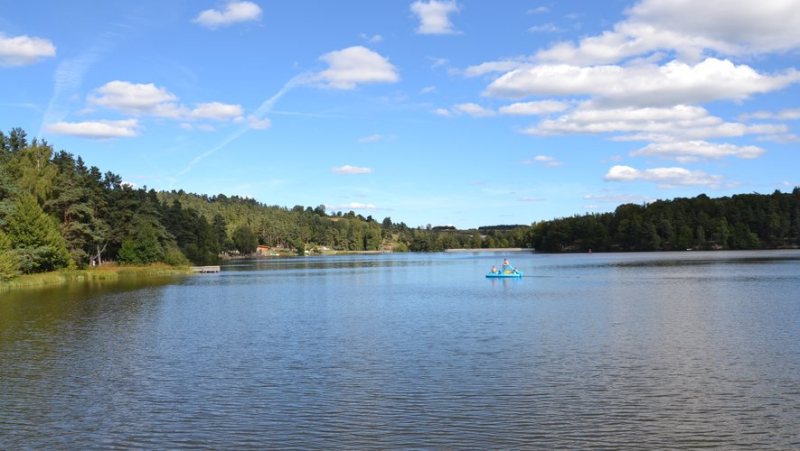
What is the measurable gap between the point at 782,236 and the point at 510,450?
198784 mm

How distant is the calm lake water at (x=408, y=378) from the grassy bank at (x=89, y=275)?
1115 inches

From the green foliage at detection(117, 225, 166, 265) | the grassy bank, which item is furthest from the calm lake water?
the green foliage at detection(117, 225, 166, 265)

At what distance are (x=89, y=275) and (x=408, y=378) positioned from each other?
71.7 metres

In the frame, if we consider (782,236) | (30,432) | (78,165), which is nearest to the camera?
(30,432)

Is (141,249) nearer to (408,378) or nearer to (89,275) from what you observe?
(89,275)

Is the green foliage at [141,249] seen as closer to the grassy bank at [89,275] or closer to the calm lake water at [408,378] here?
the grassy bank at [89,275]

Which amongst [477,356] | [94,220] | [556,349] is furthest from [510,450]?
[94,220]

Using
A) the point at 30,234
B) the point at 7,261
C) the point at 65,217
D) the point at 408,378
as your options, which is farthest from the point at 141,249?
the point at 408,378

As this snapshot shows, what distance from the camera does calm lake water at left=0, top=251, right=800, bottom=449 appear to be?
14.2 m

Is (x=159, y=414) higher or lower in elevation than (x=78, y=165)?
lower

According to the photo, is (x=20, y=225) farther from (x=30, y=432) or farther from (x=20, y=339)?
(x=30, y=432)

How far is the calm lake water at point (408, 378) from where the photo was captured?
559 inches

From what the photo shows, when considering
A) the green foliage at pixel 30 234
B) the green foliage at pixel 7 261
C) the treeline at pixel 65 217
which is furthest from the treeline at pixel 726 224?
the green foliage at pixel 7 261

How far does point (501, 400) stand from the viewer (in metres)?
16.8
